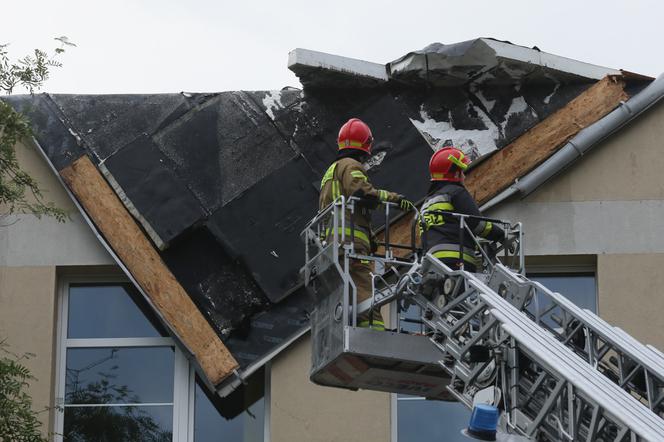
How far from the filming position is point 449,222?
11.6 m

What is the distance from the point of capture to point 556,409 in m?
9.01

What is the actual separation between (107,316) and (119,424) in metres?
1.27

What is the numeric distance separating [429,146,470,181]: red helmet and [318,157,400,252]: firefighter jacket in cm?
42

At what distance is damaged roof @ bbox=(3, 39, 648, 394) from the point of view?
15.5m

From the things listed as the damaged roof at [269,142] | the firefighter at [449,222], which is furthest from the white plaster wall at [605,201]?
the firefighter at [449,222]

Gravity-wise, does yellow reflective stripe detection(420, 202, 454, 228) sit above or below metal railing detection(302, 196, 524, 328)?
above

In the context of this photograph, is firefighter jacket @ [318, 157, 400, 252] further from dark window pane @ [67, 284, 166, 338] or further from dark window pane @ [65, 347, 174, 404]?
dark window pane @ [67, 284, 166, 338]

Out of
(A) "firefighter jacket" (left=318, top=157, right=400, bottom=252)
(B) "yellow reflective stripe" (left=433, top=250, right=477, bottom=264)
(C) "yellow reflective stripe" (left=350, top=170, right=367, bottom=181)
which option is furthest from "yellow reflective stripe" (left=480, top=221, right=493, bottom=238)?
(C) "yellow reflective stripe" (left=350, top=170, right=367, bottom=181)

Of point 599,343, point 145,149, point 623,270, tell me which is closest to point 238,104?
point 145,149

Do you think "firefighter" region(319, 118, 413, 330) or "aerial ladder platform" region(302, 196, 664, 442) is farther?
"firefighter" region(319, 118, 413, 330)

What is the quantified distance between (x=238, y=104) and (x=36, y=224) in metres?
2.69

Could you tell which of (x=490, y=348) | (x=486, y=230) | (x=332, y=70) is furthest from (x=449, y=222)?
(x=332, y=70)

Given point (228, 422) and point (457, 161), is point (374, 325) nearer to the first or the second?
point (457, 161)

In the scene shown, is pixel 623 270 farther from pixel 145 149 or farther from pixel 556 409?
pixel 556 409
